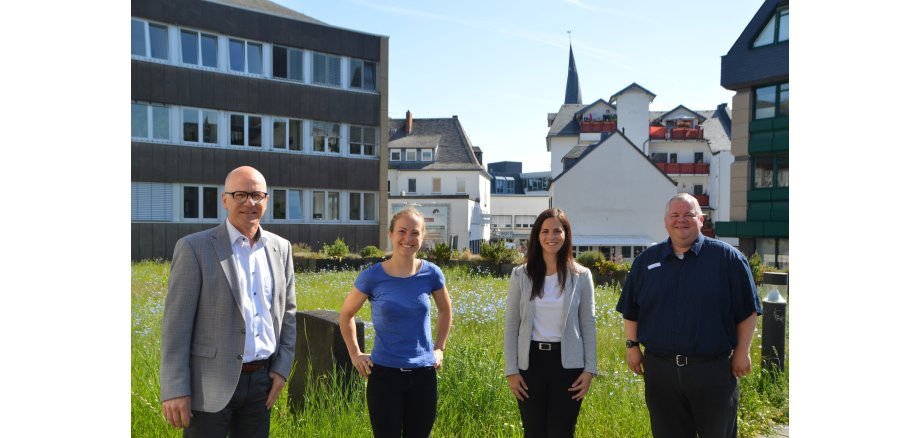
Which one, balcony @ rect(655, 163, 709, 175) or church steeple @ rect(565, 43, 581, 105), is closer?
balcony @ rect(655, 163, 709, 175)

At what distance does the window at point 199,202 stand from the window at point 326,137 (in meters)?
4.73

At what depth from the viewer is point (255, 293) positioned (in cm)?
382

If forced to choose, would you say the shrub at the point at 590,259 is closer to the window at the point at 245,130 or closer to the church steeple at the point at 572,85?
the window at the point at 245,130

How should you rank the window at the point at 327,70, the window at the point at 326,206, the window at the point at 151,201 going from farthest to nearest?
the window at the point at 326,206 → the window at the point at 327,70 → the window at the point at 151,201

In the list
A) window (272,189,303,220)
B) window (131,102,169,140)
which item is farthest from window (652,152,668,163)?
window (131,102,169,140)

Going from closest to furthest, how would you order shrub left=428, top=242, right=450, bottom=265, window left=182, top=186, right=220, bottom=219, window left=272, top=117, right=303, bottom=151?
1. shrub left=428, top=242, right=450, bottom=265
2. window left=182, top=186, right=220, bottom=219
3. window left=272, top=117, right=303, bottom=151

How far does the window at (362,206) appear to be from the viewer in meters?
30.8

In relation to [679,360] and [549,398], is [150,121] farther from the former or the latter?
[679,360]

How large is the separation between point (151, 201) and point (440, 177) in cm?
2858

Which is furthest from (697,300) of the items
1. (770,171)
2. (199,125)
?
(770,171)

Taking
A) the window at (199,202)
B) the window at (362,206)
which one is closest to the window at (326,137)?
the window at (362,206)

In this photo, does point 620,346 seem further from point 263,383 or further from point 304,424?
point 263,383

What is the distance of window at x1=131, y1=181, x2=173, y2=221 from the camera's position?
2586cm

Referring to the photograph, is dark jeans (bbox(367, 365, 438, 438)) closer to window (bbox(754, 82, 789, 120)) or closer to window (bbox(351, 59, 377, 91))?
window (bbox(754, 82, 789, 120))
